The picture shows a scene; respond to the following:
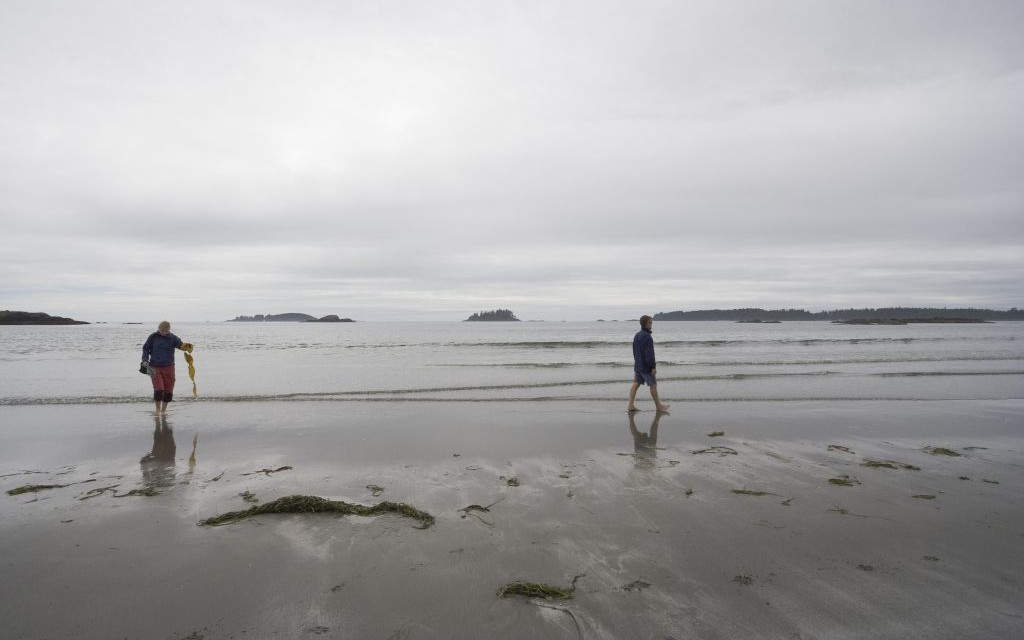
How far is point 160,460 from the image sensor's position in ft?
27.2

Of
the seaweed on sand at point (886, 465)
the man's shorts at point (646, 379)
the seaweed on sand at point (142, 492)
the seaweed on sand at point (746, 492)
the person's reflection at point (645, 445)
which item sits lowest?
the person's reflection at point (645, 445)

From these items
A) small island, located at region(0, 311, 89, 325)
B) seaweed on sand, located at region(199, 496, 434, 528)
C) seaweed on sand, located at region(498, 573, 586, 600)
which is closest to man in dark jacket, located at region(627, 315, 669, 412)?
seaweed on sand, located at region(199, 496, 434, 528)

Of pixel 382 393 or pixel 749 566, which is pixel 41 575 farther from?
pixel 382 393

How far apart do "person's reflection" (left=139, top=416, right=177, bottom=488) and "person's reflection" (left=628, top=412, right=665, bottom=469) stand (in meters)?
7.19

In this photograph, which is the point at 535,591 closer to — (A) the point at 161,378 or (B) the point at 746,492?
(B) the point at 746,492

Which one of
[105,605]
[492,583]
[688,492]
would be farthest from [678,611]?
[105,605]

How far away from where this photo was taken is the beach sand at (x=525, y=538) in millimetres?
3621

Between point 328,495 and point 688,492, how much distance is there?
4.77m

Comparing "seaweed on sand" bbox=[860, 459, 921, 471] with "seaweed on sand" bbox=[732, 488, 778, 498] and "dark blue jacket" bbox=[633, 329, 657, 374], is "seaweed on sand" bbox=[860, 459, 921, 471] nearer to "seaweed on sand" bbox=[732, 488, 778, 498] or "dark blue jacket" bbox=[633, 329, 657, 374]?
"seaweed on sand" bbox=[732, 488, 778, 498]

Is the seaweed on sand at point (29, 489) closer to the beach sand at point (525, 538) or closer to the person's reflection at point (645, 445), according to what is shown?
the beach sand at point (525, 538)

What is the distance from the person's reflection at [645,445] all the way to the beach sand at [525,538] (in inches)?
2.5

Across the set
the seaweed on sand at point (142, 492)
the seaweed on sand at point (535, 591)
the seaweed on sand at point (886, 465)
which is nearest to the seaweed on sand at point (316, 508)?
the seaweed on sand at point (142, 492)

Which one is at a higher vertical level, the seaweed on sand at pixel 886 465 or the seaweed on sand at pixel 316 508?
the seaweed on sand at pixel 316 508

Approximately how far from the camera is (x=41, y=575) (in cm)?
433
